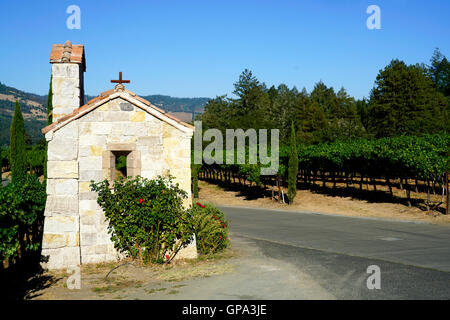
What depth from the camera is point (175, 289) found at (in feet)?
26.7

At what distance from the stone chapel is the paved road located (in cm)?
383

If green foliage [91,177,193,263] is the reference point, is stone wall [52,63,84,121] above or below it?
above

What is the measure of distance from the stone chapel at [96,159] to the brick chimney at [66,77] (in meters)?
1.31

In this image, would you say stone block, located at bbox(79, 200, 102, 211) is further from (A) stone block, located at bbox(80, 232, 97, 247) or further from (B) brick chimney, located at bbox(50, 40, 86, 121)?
(B) brick chimney, located at bbox(50, 40, 86, 121)

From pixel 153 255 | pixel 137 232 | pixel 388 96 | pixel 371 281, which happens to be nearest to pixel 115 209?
pixel 137 232

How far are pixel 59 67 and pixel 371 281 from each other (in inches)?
385

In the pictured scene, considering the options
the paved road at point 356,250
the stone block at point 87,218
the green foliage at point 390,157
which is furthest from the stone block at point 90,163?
the green foliage at point 390,157

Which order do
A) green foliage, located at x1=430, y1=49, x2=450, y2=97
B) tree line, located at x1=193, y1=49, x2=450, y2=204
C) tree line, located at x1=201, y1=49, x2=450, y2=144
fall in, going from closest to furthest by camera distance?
1. tree line, located at x1=193, y1=49, x2=450, y2=204
2. tree line, located at x1=201, y1=49, x2=450, y2=144
3. green foliage, located at x1=430, y1=49, x2=450, y2=97

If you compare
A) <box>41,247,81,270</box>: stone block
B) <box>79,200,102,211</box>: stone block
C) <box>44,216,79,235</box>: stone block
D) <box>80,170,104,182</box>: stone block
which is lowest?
<box>41,247,81,270</box>: stone block

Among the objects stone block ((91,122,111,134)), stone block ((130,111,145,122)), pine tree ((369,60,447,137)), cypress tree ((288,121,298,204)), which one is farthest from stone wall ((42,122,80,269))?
pine tree ((369,60,447,137))

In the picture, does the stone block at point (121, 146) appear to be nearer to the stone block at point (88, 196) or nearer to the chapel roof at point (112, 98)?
the chapel roof at point (112, 98)

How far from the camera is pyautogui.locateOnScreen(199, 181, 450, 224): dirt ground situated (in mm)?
21500

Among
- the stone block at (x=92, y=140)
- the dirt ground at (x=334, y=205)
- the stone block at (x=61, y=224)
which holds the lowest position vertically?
the dirt ground at (x=334, y=205)

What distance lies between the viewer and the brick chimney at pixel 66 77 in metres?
11.2
